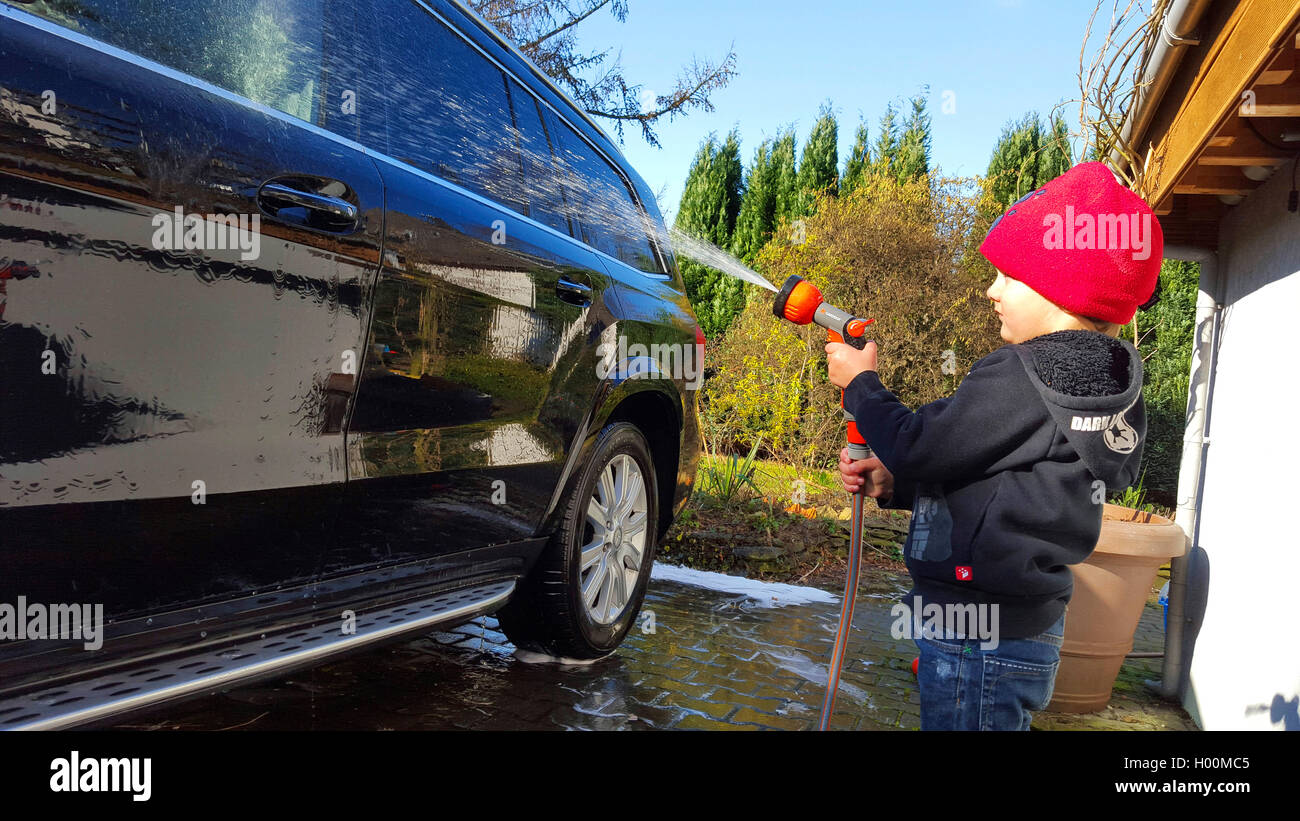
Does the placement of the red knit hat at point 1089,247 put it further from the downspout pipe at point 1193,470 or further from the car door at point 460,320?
the downspout pipe at point 1193,470

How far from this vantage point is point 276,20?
2.11 m

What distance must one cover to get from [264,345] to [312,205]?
1.14ft

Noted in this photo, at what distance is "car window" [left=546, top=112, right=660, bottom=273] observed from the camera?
3.61 metres

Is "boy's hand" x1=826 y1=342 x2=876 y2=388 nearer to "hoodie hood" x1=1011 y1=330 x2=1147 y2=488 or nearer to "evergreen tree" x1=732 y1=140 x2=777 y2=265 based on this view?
"hoodie hood" x1=1011 y1=330 x2=1147 y2=488

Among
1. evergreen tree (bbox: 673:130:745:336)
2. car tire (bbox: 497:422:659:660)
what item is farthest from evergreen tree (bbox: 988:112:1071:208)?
car tire (bbox: 497:422:659:660)

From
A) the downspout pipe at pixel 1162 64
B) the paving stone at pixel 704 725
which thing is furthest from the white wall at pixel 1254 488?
the paving stone at pixel 704 725

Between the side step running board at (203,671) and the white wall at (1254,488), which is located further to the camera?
the white wall at (1254,488)

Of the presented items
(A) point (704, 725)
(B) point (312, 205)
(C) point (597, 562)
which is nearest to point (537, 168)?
(B) point (312, 205)

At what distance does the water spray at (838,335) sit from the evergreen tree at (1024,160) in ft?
40.3

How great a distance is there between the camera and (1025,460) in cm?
183

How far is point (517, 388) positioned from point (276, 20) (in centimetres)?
119

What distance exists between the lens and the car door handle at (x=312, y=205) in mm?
1896

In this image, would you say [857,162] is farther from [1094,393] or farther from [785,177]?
[1094,393]
